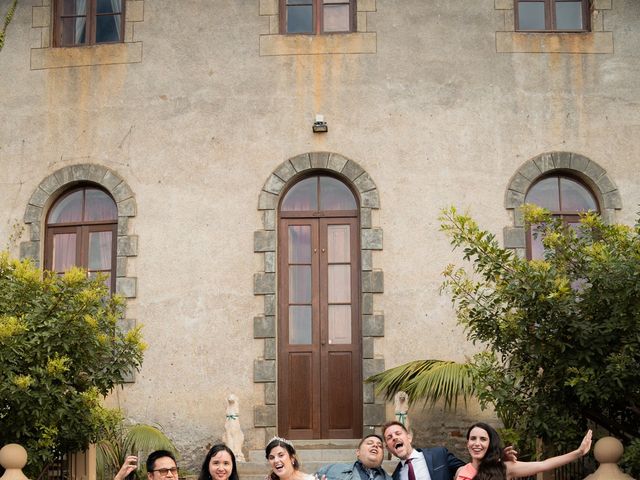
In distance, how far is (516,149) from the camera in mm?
12086

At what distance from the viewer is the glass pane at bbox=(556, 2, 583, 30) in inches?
494


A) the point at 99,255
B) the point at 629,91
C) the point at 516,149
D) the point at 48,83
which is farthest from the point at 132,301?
the point at 629,91

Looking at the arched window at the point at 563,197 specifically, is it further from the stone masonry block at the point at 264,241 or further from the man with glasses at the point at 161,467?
the man with glasses at the point at 161,467

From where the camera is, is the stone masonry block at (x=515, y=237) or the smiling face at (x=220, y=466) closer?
the smiling face at (x=220, y=466)

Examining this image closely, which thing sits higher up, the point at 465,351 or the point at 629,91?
the point at 629,91

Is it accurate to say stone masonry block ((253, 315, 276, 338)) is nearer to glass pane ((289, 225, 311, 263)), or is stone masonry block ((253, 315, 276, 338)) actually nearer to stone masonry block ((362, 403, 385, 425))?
glass pane ((289, 225, 311, 263))

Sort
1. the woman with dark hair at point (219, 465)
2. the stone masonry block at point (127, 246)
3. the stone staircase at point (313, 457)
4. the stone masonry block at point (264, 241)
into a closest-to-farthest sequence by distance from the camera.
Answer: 1. the woman with dark hair at point (219, 465)
2. the stone staircase at point (313, 457)
3. the stone masonry block at point (264, 241)
4. the stone masonry block at point (127, 246)

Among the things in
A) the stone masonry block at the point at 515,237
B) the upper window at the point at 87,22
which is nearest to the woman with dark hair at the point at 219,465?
the stone masonry block at the point at 515,237

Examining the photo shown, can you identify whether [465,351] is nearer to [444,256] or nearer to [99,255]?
[444,256]

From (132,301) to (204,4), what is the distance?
12.0 feet

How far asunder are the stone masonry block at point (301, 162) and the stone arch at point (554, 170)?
2.32 meters

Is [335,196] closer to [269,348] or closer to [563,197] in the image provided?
[269,348]

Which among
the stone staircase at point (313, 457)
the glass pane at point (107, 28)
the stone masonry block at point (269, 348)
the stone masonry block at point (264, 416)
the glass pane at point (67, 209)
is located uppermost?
the glass pane at point (107, 28)

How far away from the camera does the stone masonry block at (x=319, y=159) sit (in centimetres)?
1212
